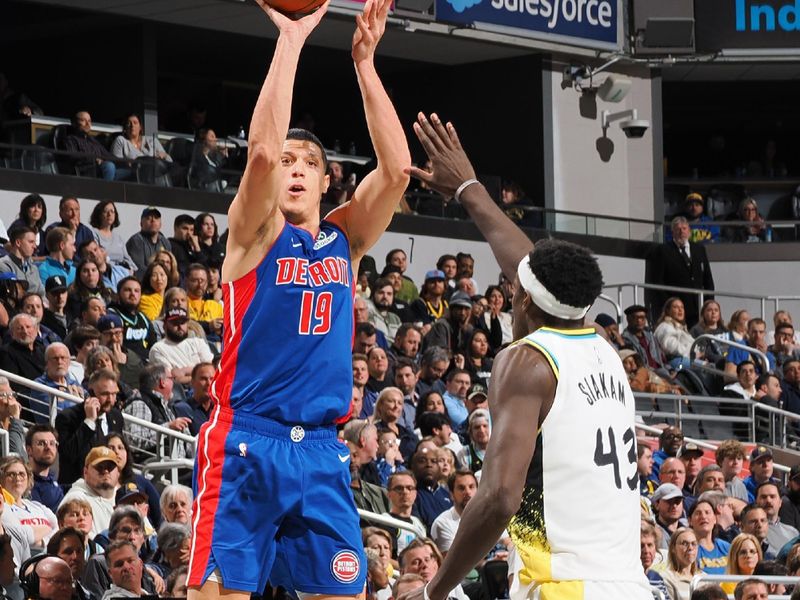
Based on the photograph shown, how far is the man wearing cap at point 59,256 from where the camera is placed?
1286 centimetres

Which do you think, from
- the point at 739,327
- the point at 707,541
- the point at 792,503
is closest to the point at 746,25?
the point at 739,327

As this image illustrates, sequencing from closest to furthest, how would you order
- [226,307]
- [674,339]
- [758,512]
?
1. [226,307]
2. [758,512]
3. [674,339]

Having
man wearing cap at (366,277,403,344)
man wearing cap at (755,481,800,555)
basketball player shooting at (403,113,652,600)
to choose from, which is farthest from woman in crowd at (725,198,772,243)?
basketball player shooting at (403,113,652,600)

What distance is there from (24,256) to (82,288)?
0.52 m

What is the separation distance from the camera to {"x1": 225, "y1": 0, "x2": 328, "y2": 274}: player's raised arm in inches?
202

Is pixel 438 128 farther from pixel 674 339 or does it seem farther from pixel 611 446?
pixel 674 339

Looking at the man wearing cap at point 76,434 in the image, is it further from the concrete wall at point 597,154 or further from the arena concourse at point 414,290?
the concrete wall at point 597,154

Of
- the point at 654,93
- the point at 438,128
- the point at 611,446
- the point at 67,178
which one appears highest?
the point at 654,93

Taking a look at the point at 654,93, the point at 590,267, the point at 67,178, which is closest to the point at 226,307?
the point at 590,267

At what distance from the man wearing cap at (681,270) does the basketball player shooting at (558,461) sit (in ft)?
53.7

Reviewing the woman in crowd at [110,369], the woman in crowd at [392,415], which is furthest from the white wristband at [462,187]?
the woman in crowd at [392,415]

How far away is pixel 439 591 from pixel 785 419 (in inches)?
493

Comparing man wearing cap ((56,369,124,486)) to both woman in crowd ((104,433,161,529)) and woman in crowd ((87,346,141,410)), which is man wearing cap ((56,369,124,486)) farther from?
woman in crowd ((87,346,141,410))

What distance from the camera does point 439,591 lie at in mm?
4293
